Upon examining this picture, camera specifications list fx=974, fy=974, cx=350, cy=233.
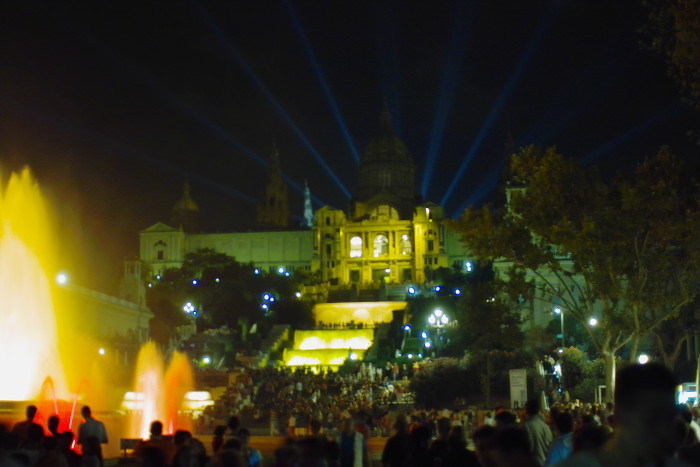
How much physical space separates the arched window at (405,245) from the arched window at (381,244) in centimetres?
189

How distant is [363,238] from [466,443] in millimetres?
112675

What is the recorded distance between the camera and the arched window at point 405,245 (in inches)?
4783

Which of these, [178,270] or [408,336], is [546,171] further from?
[178,270]

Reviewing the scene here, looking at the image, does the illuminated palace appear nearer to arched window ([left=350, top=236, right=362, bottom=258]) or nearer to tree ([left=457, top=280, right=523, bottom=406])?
arched window ([left=350, top=236, right=362, bottom=258])

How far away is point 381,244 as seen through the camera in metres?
123

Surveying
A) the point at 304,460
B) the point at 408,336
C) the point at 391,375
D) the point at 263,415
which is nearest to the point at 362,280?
the point at 408,336

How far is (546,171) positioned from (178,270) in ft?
288

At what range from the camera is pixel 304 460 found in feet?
24.1

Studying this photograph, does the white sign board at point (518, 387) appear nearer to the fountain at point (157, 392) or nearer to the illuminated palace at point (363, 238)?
the fountain at point (157, 392)

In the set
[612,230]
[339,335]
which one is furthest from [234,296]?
[612,230]

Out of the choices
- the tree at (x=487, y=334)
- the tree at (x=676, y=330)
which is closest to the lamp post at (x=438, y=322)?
the tree at (x=487, y=334)

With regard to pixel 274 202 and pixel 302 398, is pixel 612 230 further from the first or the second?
pixel 274 202

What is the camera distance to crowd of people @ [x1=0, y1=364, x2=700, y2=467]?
4203mm

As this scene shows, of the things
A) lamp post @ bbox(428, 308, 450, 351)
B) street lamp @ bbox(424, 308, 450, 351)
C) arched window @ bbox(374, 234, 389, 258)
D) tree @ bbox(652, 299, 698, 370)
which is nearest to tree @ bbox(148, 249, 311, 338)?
arched window @ bbox(374, 234, 389, 258)
